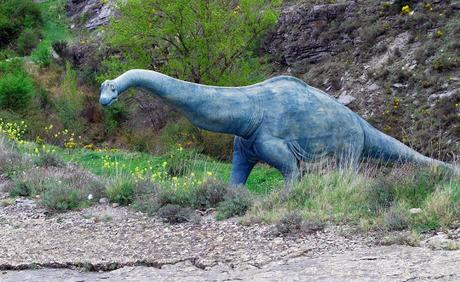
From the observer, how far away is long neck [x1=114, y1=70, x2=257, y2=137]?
852cm

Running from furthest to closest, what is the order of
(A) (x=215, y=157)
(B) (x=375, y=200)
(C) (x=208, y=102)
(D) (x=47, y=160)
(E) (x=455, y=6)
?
(E) (x=455, y=6)
(A) (x=215, y=157)
(D) (x=47, y=160)
(C) (x=208, y=102)
(B) (x=375, y=200)

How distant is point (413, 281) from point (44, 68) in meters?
27.4

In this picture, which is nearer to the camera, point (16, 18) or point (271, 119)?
point (271, 119)

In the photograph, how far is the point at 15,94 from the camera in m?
21.7

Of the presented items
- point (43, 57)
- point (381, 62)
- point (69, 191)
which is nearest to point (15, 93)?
point (43, 57)

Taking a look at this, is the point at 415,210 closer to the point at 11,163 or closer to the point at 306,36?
the point at 11,163

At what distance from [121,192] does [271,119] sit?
2097mm

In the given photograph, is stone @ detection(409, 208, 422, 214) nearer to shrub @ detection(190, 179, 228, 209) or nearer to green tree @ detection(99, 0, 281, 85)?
shrub @ detection(190, 179, 228, 209)

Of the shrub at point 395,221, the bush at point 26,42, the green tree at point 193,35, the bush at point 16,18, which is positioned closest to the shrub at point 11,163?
the shrub at point 395,221

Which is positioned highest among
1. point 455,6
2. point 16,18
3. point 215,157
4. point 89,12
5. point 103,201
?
point 89,12

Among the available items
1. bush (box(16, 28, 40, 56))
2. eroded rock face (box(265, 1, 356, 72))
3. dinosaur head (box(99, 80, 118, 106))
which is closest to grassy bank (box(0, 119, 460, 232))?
dinosaur head (box(99, 80, 118, 106))

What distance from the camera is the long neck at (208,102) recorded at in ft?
27.9

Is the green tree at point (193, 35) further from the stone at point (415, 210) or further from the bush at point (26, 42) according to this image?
the bush at point (26, 42)

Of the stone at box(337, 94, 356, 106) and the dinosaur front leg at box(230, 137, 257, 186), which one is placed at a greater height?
the stone at box(337, 94, 356, 106)
